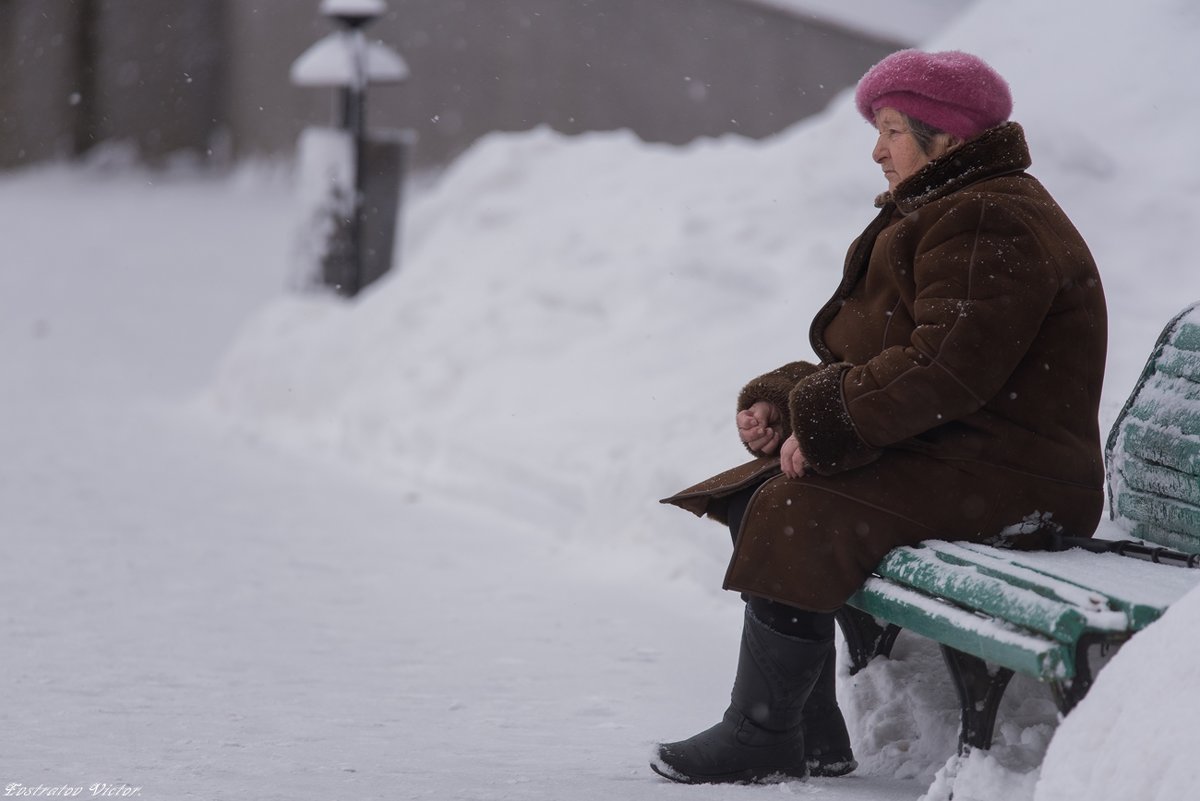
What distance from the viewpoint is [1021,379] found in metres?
2.68

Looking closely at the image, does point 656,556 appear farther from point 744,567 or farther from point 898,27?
point 898,27

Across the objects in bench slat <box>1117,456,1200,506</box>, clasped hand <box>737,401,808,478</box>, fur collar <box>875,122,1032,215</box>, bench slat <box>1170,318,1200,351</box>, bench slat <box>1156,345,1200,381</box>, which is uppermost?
fur collar <box>875,122,1032,215</box>

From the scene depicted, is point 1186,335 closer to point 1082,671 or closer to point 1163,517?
point 1163,517

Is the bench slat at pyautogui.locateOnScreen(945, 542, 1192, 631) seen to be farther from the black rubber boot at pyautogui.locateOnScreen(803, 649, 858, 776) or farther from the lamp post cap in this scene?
the lamp post cap

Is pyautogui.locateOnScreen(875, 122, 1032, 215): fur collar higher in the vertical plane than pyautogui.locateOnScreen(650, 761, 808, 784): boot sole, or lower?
higher

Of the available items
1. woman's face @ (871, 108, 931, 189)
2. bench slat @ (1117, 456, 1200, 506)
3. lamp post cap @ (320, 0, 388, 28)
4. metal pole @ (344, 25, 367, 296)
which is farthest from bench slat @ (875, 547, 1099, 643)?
lamp post cap @ (320, 0, 388, 28)

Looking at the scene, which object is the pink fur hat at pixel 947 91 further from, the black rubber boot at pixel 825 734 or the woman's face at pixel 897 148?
the black rubber boot at pixel 825 734

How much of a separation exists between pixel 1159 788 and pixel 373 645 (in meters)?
2.62

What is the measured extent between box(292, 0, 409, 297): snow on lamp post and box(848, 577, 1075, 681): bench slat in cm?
731

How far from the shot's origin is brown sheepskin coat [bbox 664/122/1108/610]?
2.60 metres

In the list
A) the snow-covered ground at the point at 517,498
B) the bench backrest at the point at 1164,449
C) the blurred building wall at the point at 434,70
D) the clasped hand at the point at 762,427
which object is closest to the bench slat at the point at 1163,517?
the bench backrest at the point at 1164,449

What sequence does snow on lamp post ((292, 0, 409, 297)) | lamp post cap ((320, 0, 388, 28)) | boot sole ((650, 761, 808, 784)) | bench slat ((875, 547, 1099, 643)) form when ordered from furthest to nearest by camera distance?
lamp post cap ((320, 0, 388, 28)), snow on lamp post ((292, 0, 409, 297)), boot sole ((650, 761, 808, 784)), bench slat ((875, 547, 1099, 643))

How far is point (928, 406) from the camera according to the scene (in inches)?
103

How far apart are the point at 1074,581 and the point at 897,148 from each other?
0.92 metres
